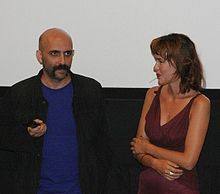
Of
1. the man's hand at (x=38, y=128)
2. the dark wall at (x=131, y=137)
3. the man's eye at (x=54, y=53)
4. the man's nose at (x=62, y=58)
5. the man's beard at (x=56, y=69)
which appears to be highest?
the man's eye at (x=54, y=53)

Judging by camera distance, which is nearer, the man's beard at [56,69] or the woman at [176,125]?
the woman at [176,125]

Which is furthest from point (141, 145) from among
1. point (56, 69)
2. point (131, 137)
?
point (131, 137)

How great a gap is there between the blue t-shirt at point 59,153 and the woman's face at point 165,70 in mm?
483

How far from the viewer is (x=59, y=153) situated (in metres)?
2.22

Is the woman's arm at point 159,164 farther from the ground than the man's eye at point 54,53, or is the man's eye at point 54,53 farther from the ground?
the man's eye at point 54,53

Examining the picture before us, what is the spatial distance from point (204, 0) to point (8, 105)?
1.31 meters

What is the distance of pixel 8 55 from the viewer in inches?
112

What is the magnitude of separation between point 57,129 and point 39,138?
9 cm

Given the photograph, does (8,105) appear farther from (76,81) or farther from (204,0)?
(204,0)

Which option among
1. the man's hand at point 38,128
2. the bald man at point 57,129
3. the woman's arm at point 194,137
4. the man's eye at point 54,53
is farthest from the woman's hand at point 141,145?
the man's eye at point 54,53

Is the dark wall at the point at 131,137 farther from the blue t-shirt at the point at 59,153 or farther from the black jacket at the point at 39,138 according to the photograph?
the blue t-shirt at the point at 59,153

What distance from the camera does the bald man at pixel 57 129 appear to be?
223cm

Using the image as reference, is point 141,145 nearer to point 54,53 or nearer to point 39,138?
point 39,138

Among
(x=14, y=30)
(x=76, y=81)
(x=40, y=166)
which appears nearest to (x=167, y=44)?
(x=76, y=81)
